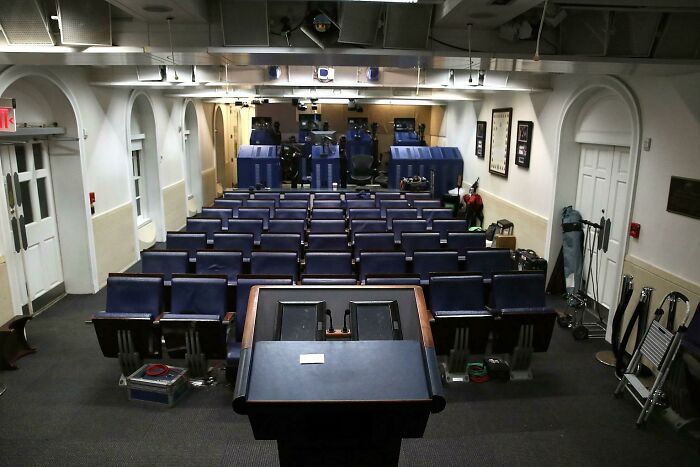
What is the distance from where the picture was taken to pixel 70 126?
22.1 ft

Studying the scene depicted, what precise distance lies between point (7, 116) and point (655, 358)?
260 inches

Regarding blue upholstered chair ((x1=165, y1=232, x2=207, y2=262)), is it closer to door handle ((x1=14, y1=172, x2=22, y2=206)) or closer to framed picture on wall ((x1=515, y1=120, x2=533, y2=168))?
door handle ((x1=14, y1=172, x2=22, y2=206))

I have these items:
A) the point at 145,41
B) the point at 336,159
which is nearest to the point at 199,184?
the point at 336,159

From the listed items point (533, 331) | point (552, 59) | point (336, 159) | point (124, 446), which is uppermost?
point (552, 59)

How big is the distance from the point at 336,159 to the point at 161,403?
380 inches

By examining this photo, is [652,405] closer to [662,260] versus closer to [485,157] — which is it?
[662,260]

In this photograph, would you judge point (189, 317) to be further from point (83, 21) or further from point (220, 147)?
point (220, 147)

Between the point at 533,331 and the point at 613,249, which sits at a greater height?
the point at 613,249

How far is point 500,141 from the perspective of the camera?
9.95m

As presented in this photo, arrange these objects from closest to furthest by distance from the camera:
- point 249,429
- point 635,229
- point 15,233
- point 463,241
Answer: point 249,429
point 635,229
point 15,233
point 463,241

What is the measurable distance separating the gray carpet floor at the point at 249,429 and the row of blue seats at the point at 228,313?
43 cm

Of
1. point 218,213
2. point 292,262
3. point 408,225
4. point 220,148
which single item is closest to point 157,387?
point 292,262

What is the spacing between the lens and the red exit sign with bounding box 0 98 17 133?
4926 millimetres

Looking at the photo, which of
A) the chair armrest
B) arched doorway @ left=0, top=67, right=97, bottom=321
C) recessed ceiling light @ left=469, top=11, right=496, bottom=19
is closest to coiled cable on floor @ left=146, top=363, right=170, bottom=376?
the chair armrest
